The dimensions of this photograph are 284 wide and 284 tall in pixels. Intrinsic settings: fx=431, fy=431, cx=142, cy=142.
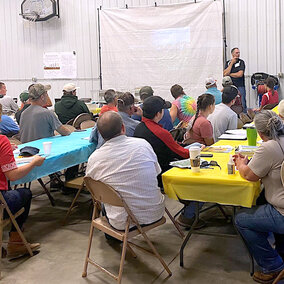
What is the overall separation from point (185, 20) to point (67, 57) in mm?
3006

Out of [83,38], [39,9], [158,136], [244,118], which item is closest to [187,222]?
[158,136]

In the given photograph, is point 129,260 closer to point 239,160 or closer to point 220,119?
point 239,160

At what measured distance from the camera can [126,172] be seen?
2773 millimetres

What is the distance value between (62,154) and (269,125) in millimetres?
1861

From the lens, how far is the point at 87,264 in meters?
3.05

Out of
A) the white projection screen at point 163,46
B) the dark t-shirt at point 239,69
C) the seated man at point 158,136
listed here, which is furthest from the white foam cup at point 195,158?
the white projection screen at point 163,46

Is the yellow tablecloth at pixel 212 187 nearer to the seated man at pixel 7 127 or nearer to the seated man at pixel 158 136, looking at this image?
the seated man at pixel 158 136

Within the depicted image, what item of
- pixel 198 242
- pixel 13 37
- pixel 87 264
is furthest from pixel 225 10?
pixel 87 264

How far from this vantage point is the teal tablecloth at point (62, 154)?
138 inches

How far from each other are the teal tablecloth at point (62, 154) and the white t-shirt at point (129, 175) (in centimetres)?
80

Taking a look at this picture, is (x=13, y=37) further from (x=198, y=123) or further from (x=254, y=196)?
(x=254, y=196)

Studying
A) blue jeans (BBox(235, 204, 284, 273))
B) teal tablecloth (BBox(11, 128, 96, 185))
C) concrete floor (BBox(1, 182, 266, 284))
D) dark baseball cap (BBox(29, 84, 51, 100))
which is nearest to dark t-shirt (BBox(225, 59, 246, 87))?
teal tablecloth (BBox(11, 128, 96, 185))

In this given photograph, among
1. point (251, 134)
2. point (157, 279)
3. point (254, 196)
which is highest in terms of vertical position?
point (251, 134)

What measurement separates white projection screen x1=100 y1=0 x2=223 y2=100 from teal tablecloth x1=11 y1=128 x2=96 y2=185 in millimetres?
4875
